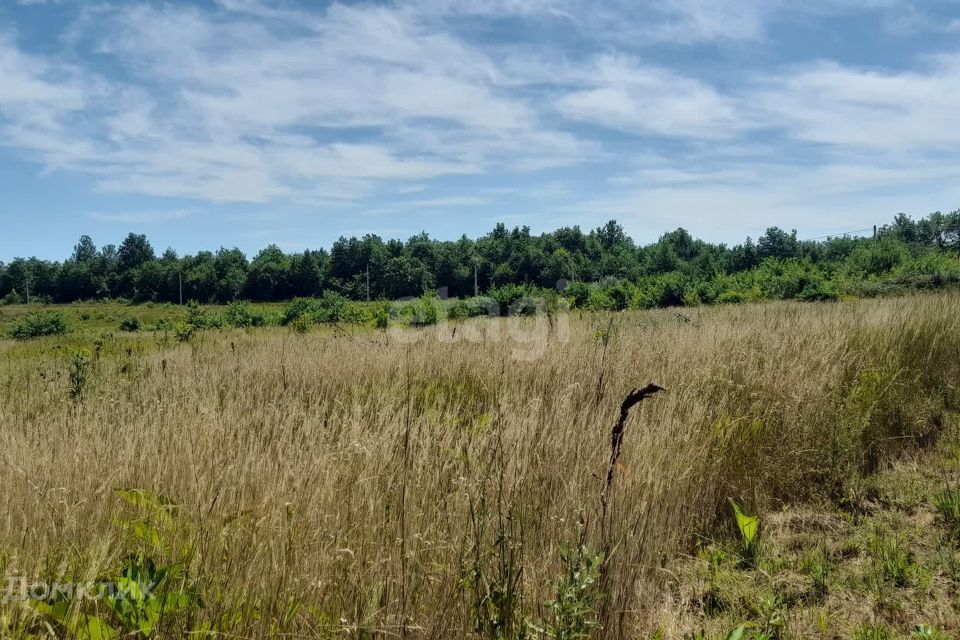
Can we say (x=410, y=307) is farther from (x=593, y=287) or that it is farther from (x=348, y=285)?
(x=348, y=285)

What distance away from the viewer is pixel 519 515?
2.58 meters

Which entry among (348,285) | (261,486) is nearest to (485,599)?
(261,486)

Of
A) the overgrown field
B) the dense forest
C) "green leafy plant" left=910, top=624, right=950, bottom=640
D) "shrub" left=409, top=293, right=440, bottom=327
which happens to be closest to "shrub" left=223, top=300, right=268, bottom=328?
the dense forest

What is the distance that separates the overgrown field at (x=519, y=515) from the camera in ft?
6.15

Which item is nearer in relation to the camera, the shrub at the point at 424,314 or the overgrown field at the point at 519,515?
the overgrown field at the point at 519,515

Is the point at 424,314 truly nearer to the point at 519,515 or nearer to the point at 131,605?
the point at 519,515

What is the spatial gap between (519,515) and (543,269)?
248ft

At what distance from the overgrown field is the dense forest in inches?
879

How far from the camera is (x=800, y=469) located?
4.33m

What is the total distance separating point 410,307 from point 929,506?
2416 centimetres

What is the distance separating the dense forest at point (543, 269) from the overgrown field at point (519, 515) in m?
22.3

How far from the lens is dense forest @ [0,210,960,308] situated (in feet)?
103

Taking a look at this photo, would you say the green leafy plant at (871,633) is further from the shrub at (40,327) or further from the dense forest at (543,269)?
the shrub at (40,327)

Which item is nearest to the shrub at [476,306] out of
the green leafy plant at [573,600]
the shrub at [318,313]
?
the shrub at [318,313]
